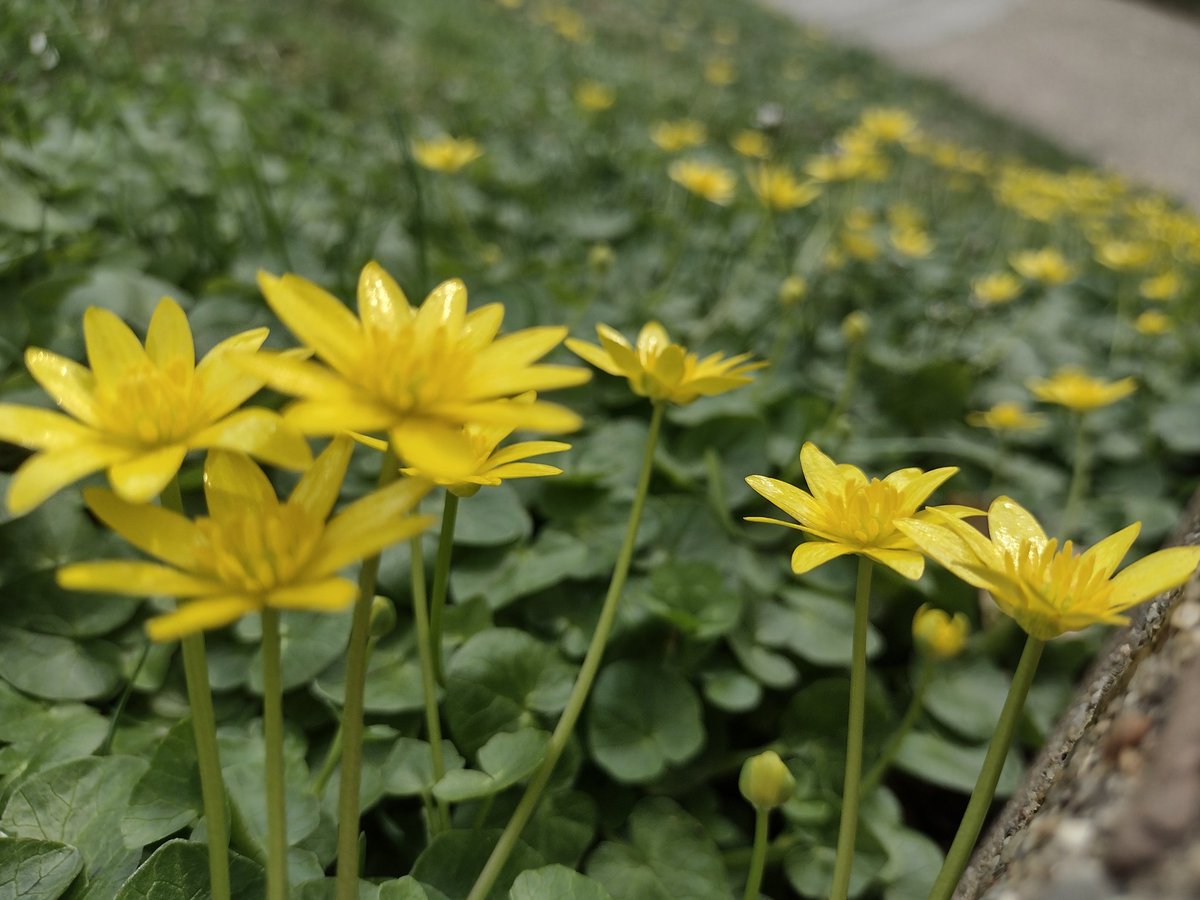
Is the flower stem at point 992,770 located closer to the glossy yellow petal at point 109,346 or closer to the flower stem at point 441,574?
the flower stem at point 441,574

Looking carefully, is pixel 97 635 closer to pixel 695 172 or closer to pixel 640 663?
pixel 640 663

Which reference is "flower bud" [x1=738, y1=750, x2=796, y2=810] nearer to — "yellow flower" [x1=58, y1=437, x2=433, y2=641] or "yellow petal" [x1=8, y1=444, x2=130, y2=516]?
"yellow flower" [x1=58, y1=437, x2=433, y2=641]

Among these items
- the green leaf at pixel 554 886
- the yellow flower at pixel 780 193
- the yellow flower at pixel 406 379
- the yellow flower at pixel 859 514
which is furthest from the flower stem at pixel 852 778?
the yellow flower at pixel 780 193

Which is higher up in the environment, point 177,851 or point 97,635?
point 177,851

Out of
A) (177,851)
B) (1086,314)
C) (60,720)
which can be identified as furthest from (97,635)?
(1086,314)

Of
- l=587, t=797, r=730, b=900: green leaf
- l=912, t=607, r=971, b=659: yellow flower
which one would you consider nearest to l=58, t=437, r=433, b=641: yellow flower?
l=587, t=797, r=730, b=900: green leaf

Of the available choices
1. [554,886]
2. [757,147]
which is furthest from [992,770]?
[757,147]

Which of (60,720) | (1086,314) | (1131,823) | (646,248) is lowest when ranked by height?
(1086,314)
